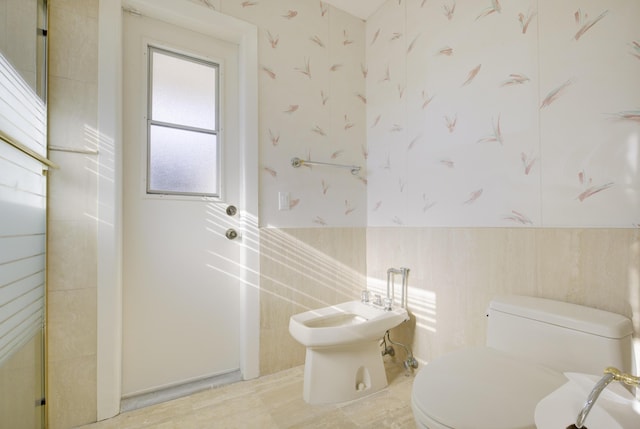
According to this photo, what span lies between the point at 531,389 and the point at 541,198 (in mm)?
801

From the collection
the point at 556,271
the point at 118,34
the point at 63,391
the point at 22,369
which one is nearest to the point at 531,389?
the point at 556,271

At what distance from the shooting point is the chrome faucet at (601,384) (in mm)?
468

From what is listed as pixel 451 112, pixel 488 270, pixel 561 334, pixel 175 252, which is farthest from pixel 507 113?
pixel 175 252

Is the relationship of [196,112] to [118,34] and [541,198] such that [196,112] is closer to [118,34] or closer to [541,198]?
[118,34]

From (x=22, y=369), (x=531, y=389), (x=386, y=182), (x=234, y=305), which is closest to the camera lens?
(x=531, y=389)

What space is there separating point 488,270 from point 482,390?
0.73 m

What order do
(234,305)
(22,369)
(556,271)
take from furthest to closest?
(234,305) < (556,271) < (22,369)

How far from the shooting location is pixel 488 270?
1496 mm

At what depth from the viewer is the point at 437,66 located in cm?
174

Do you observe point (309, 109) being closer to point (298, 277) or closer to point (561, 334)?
point (298, 277)

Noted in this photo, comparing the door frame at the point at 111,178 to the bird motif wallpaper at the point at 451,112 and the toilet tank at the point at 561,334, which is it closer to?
the bird motif wallpaper at the point at 451,112

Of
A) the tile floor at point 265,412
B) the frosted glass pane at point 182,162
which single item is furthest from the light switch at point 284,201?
the tile floor at point 265,412

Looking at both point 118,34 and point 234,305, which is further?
point 234,305

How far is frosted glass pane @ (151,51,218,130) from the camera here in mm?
1656
